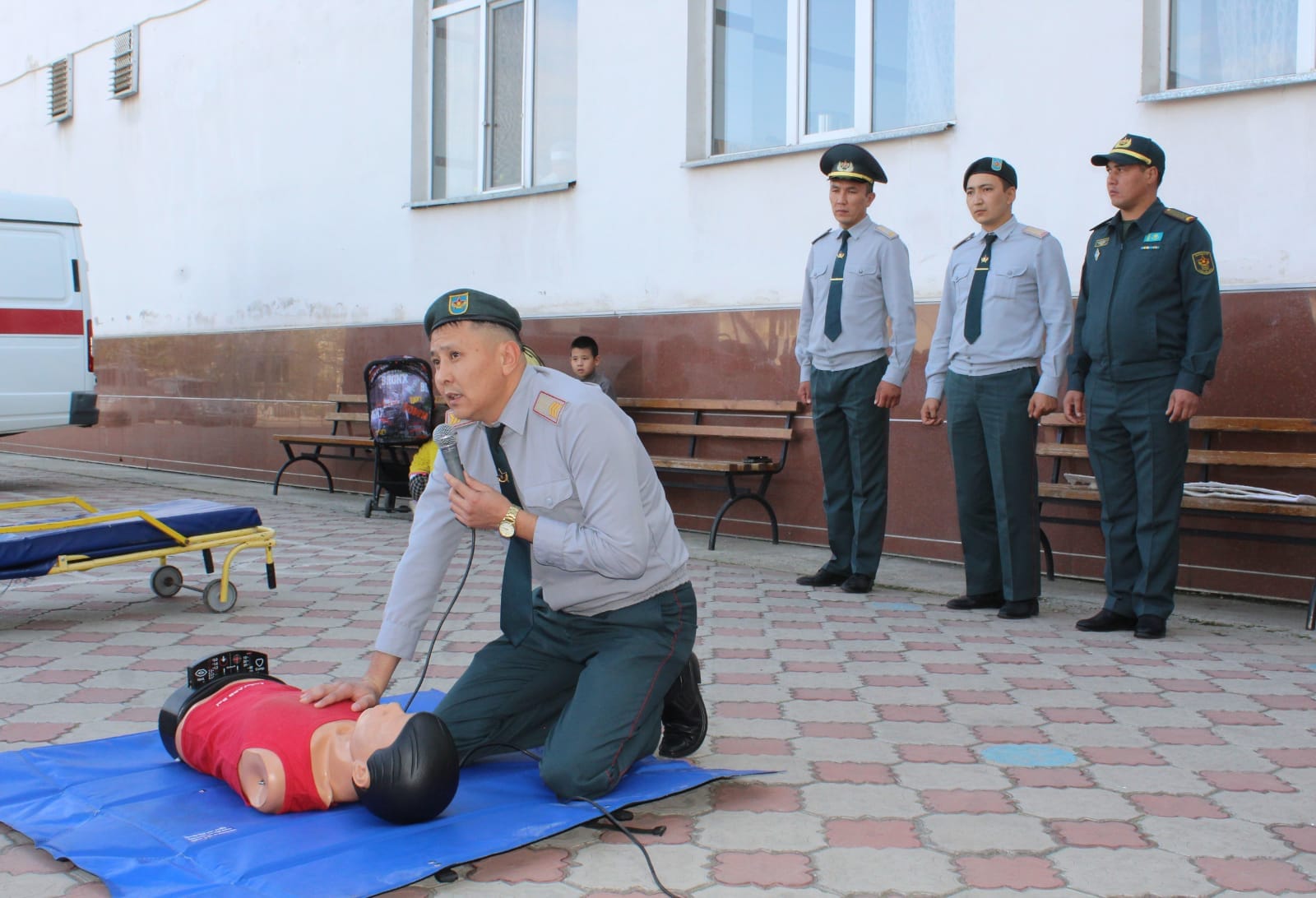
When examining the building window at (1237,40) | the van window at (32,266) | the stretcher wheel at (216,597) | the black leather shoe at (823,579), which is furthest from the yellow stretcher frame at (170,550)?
the van window at (32,266)

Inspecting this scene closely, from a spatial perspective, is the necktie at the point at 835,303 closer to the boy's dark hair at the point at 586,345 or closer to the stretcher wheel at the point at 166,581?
the boy's dark hair at the point at 586,345

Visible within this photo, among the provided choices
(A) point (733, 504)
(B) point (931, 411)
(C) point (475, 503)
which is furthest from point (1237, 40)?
(C) point (475, 503)

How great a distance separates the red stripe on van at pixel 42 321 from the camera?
11.4 metres

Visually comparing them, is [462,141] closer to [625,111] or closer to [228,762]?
[625,111]

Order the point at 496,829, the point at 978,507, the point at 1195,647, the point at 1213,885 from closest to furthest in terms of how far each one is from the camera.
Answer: the point at 1213,885
the point at 496,829
the point at 1195,647
the point at 978,507

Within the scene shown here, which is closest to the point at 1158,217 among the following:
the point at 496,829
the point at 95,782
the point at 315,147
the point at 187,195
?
the point at 496,829

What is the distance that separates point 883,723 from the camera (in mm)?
4277

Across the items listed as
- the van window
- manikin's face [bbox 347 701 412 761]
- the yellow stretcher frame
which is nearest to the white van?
the van window

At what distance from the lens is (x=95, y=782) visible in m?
3.40

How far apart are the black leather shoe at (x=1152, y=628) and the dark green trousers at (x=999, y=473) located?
0.57 meters

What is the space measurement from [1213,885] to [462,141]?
31.9ft

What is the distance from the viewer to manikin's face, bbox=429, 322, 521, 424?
3.31m

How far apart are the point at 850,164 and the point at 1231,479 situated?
2.44 m

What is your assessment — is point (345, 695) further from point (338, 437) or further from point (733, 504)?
point (338, 437)
